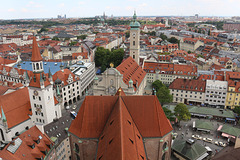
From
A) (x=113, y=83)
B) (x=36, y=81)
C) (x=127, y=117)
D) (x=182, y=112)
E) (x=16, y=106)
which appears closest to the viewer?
(x=127, y=117)

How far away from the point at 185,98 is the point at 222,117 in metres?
15.1

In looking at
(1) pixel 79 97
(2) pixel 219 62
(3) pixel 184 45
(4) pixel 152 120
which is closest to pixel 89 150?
(4) pixel 152 120

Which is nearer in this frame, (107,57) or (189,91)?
(189,91)

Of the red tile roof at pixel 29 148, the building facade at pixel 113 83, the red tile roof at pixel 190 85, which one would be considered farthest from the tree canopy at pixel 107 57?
the red tile roof at pixel 29 148

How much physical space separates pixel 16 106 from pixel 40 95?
7143 mm

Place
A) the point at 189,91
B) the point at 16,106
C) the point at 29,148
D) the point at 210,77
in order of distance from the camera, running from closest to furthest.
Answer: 1. the point at 29,148
2. the point at 16,106
3. the point at 189,91
4. the point at 210,77

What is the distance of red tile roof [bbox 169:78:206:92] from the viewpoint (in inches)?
2904

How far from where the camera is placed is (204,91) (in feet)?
240

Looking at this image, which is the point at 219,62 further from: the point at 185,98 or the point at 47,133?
the point at 47,133

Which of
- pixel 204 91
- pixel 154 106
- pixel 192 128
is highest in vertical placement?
pixel 154 106

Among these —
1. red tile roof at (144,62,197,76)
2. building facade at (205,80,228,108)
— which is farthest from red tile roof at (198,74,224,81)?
building facade at (205,80,228,108)

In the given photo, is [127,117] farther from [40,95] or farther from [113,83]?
[113,83]

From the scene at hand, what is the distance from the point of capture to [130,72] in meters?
70.1

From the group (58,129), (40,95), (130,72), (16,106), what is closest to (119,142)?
(58,129)
